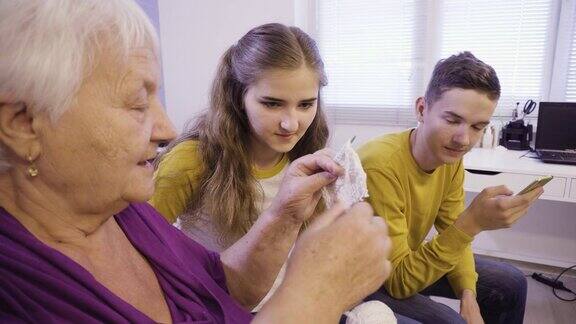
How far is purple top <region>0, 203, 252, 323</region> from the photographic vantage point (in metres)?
0.50

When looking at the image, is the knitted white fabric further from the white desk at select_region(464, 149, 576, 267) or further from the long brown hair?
the white desk at select_region(464, 149, 576, 267)

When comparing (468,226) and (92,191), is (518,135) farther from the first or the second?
(92,191)

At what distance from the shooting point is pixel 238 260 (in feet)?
3.01

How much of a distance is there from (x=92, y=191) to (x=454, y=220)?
1.24 metres

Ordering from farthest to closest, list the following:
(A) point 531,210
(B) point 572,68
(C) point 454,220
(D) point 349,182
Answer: (A) point 531,210 → (B) point 572,68 → (C) point 454,220 → (D) point 349,182

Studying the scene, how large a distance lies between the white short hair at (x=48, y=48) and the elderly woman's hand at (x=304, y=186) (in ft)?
1.66

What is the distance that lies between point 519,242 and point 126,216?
2.59 meters

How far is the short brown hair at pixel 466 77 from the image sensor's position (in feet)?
4.12

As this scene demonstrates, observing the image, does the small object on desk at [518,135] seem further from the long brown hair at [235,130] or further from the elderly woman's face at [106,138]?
the elderly woman's face at [106,138]

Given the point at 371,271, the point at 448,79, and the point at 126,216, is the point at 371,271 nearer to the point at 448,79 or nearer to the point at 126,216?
the point at 126,216

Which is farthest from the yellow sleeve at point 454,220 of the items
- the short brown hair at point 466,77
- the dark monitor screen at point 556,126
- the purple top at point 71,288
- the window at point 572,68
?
the window at point 572,68

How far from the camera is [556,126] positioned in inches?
86.5

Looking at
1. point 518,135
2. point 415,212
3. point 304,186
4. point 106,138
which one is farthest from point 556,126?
point 106,138

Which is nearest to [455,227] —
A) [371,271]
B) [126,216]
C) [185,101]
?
[371,271]
